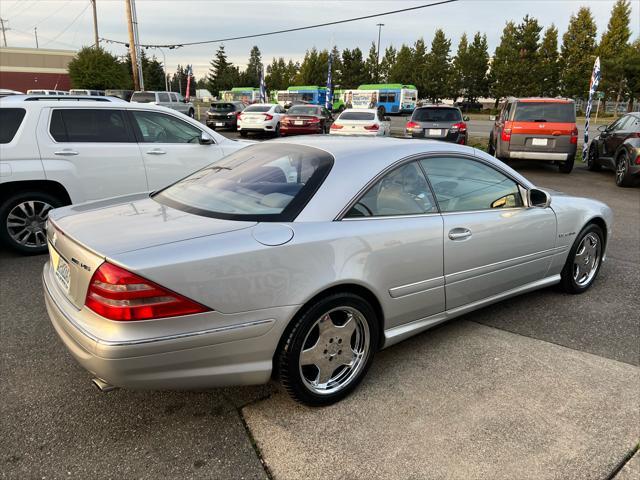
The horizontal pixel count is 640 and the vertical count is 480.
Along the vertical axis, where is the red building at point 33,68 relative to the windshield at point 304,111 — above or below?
above

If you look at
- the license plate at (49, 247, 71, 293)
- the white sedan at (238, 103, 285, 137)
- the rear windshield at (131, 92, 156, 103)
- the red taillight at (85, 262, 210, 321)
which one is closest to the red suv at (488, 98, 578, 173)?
the license plate at (49, 247, 71, 293)

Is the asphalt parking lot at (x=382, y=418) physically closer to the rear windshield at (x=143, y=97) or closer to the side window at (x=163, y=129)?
the side window at (x=163, y=129)

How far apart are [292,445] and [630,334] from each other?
2841 millimetres

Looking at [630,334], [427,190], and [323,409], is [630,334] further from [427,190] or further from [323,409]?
[323,409]

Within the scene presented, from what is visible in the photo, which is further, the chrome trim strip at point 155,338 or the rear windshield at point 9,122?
the rear windshield at point 9,122

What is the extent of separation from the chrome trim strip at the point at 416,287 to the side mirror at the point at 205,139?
421 centimetres

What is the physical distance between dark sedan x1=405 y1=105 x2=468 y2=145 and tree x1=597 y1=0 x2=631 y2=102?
3965 cm

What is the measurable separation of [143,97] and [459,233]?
86.4ft

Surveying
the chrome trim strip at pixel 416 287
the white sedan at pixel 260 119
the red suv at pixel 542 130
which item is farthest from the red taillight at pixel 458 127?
the chrome trim strip at pixel 416 287

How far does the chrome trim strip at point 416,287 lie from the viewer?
9.51 feet

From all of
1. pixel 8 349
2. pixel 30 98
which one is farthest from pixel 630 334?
pixel 30 98

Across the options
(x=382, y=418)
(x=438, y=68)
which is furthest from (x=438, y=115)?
(x=438, y=68)

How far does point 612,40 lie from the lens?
47.0 m

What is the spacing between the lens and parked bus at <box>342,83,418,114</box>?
47.8m
